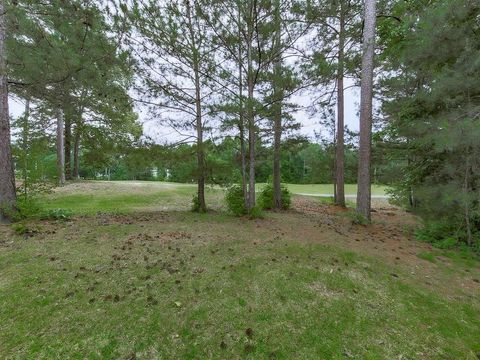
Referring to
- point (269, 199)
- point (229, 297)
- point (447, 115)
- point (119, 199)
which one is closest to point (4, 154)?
point (119, 199)

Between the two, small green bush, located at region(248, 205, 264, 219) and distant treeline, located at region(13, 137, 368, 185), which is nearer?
distant treeline, located at region(13, 137, 368, 185)

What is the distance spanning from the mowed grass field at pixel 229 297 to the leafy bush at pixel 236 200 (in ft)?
6.53

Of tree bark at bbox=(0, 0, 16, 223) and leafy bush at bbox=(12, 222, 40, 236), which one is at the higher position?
tree bark at bbox=(0, 0, 16, 223)

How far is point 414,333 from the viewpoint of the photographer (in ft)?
7.06

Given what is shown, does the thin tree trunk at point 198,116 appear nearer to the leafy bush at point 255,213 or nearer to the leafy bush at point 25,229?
the leafy bush at point 255,213

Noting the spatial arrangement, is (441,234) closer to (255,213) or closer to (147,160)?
(255,213)

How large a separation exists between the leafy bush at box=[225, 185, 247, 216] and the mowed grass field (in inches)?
78.4

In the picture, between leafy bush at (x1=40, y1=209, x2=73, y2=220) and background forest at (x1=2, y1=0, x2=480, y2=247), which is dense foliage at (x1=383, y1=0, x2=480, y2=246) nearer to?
background forest at (x1=2, y1=0, x2=480, y2=247)

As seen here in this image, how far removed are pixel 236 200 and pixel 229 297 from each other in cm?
405

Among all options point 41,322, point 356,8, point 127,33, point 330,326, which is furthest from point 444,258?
point 127,33

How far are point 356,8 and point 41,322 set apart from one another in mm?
8830

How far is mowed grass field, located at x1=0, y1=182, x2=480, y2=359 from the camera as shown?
1954mm

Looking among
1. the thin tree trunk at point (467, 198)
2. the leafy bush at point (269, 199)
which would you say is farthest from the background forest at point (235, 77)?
the leafy bush at point (269, 199)

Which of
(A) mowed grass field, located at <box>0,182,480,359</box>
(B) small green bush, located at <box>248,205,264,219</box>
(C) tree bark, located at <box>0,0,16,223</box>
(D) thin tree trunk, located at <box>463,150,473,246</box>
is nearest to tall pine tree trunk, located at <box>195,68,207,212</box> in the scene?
(B) small green bush, located at <box>248,205,264,219</box>
